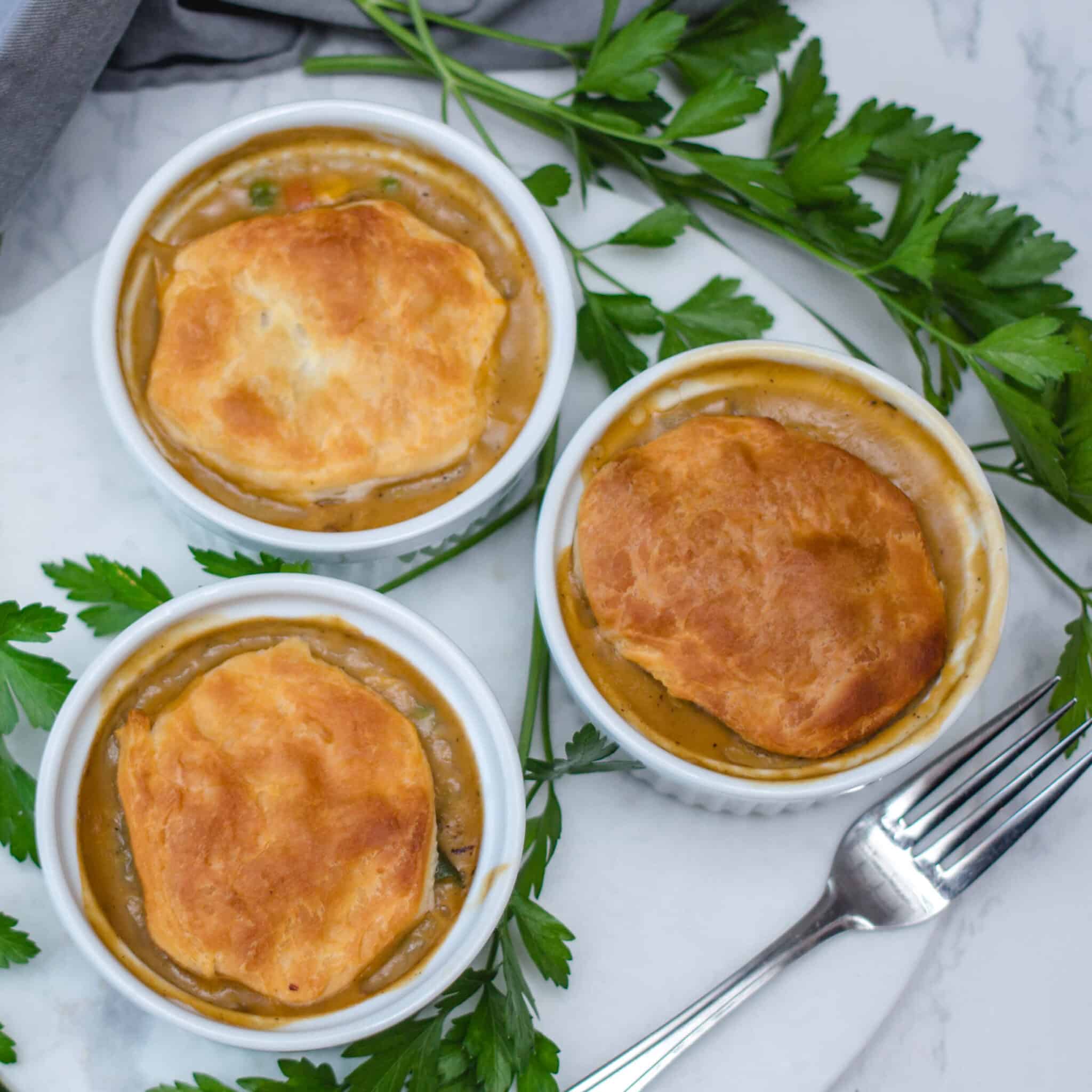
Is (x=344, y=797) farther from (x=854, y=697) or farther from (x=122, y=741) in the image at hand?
(x=854, y=697)

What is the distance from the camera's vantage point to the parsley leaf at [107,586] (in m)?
2.19

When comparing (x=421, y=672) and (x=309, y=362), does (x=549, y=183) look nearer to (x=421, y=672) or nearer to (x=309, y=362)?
(x=309, y=362)

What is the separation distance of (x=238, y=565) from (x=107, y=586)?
234 millimetres

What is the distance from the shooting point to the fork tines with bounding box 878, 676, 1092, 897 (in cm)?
231

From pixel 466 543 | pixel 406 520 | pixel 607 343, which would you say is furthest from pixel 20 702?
pixel 607 343

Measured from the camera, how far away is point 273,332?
2223 millimetres

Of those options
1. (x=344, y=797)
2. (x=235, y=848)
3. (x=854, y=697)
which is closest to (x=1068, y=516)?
(x=854, y=697)

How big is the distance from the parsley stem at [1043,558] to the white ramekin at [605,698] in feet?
0.78

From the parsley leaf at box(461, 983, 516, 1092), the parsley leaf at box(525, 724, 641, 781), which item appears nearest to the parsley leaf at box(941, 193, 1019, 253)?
the parsley leaf at box(525, 724, 641, 781)

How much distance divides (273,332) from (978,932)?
175 cm

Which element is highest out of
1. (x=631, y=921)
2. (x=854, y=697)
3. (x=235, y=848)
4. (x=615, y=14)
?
(x=615, y=14)

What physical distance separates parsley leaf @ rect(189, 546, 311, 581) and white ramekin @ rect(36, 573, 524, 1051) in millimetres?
84

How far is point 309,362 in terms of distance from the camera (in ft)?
7.28

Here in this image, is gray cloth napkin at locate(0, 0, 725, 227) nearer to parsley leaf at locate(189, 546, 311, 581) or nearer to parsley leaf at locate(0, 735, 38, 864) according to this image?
parsley leaf at locate(189, 546, 311, 581)
